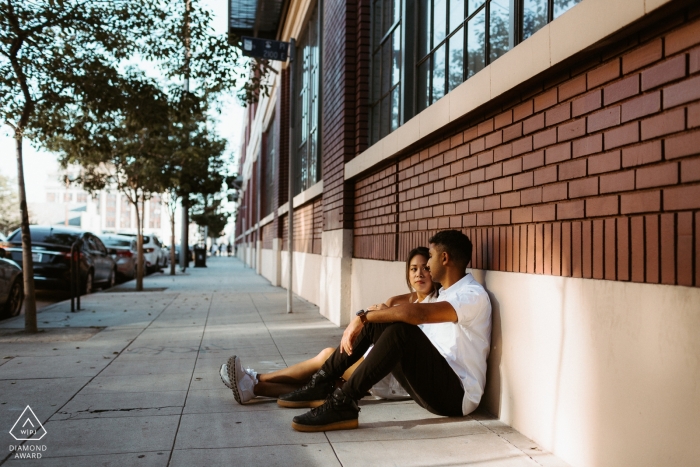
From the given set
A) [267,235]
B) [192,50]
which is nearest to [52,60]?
[192,50]

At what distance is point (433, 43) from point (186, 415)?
455 centimetres

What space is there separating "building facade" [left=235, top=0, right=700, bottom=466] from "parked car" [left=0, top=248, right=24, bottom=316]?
21.3 feet

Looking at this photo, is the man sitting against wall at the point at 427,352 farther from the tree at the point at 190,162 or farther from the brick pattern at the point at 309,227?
the tree at the point at 190,162

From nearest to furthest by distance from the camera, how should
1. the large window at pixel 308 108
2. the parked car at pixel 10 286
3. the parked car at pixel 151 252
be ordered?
the parked car at pixel 10 286 → the large window at pixel 308 108 → the parked car at pixel 151 252

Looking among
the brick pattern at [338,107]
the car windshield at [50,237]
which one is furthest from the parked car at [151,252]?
the brick pattern at [338,107]

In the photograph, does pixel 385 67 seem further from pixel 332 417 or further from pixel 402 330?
pixel 332 417

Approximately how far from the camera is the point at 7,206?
255 ft

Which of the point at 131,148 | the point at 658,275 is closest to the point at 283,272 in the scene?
the point at 131,148

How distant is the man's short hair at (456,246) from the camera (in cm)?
466

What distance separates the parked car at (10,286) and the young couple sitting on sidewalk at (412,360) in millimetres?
6852

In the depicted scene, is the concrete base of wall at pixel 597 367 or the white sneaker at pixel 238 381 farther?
the white sneaker at pixel 238 381

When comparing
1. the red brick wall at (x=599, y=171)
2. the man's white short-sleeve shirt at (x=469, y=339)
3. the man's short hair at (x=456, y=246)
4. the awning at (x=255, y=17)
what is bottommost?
the man's white short-sleeve shirt at (x=469, y=339)

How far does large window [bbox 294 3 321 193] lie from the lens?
47.2ft

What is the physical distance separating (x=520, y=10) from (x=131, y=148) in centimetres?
1368
